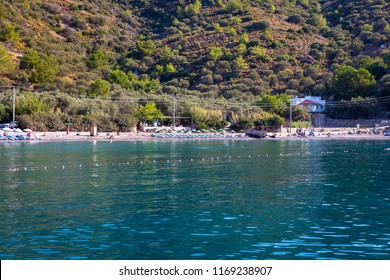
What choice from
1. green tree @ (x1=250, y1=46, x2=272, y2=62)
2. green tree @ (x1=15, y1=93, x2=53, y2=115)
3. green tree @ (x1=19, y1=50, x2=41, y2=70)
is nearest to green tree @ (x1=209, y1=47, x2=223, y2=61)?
green tree @ (x1=250, y1=46, x2=272, y2=62)

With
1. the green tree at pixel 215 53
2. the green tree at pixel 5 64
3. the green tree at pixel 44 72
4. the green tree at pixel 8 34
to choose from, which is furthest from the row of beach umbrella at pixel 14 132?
the green tree at pixel 215 53

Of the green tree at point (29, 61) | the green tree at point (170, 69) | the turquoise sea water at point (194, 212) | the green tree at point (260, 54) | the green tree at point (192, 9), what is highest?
the green tree at point (192, 9)

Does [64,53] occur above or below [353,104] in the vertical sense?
above

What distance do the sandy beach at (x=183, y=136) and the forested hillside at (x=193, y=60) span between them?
15.0 ft

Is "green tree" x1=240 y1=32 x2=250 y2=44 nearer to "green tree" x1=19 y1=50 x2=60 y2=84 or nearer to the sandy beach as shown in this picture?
"green tree" x1=19 y1=50 x2=60 y2=84

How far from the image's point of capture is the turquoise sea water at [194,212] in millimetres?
19641

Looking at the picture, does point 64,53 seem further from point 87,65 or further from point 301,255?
point 301,255

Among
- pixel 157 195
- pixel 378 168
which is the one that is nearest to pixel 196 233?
pixel 157 195

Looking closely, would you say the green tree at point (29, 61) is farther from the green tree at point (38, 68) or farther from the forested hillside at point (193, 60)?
the forested hillside at point (193, 60)

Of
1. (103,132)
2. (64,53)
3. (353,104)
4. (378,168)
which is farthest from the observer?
(64,53)

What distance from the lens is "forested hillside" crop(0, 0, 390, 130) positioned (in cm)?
11331

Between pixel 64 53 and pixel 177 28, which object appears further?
pixel 177 28

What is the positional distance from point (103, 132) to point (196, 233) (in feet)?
262

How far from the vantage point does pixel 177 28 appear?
18600 cm
